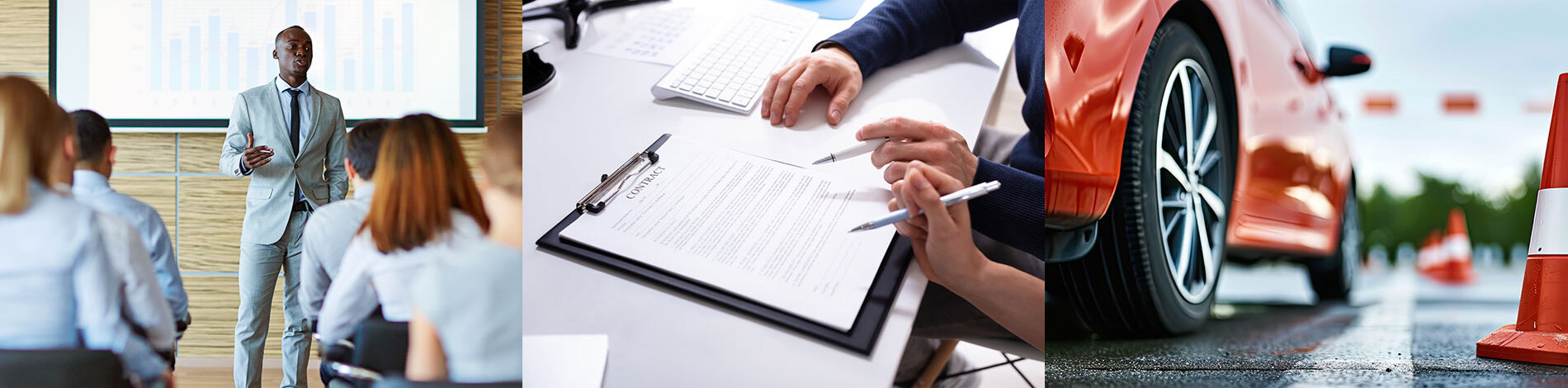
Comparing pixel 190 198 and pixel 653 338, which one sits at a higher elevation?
pixel 190 198

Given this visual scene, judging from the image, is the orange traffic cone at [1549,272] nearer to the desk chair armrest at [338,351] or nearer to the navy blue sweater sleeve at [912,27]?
the navy blue sweater sleeve at [912,27]

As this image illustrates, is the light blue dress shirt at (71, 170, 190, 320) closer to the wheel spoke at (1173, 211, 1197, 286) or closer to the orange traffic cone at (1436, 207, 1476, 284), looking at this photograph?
the wheel spoke at (1173, 211, 1197, 286)

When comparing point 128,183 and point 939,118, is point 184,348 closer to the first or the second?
point 128,183

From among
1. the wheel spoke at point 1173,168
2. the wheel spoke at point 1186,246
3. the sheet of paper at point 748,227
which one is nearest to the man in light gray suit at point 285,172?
the sheet of paper at point 748,227

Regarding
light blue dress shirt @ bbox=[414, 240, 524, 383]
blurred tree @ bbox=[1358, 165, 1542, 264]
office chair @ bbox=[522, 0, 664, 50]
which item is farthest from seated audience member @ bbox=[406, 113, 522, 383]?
blurred tree @ bbox=[1358, 165, 1542, 264]

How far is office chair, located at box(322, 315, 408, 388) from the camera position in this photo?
138 cm

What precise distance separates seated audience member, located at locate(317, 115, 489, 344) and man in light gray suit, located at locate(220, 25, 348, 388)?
0.18m

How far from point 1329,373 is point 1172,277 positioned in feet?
1.30

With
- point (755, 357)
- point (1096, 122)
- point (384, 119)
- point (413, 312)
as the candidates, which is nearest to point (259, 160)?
point (384, 119)

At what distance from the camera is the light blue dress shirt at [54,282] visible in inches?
56.0

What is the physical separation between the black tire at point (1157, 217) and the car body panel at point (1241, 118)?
0.05 meters

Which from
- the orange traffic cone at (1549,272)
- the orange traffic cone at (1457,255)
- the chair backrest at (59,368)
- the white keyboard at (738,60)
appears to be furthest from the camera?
the orange traffic cone at (1457,255)

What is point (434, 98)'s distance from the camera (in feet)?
5.43

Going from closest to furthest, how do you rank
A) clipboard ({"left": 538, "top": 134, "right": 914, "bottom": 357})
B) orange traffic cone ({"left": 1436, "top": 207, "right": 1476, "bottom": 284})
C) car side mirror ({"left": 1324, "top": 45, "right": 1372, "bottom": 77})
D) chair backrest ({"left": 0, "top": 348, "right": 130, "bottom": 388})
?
clipboard ({"left": 538, "top": 134, "right": 914, "bottom": 357})
chair backrest ({"left": 0, "top": 348, "right": 130, "bottom": 388})
car side mirror ({"left": 1324, "top": 45, "right": 1372, "bottom": 77})
orange traffic cone ({"left": 1436, "top": 207, "right": 1476, "bottom": 284})
